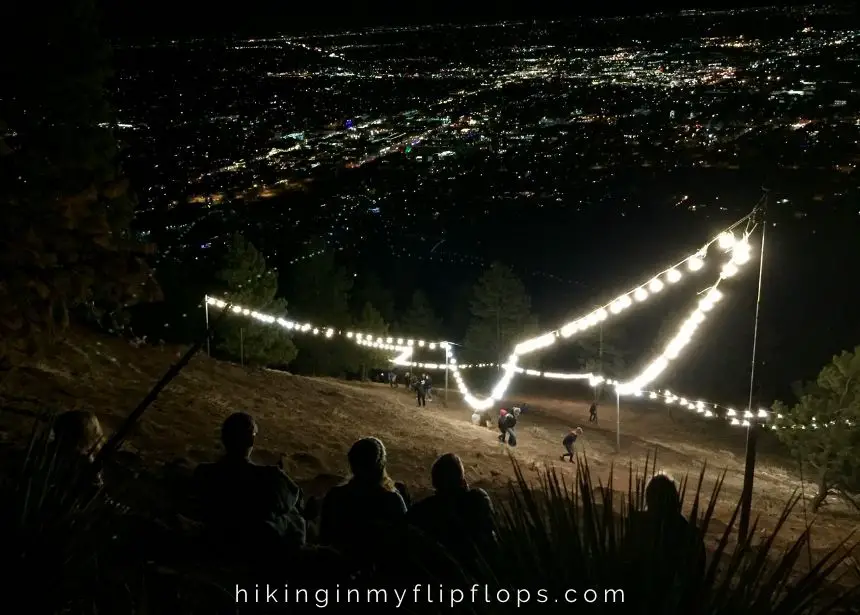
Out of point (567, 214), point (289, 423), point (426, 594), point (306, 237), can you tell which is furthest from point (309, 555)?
point (567, 214)

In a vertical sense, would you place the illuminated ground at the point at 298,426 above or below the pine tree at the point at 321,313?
below

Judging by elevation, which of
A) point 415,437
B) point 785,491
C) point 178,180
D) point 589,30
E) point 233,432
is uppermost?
point 589,30

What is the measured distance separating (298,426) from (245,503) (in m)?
9.23

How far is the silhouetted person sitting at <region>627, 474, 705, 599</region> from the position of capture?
6.79 feet

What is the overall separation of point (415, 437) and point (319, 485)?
739cm

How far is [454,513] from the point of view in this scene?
3410mm

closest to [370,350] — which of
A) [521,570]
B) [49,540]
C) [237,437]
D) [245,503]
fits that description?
[237,437]

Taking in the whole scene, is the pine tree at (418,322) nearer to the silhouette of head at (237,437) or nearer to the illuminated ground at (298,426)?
the illuminated ground at (298,426)

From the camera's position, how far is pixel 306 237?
156ft

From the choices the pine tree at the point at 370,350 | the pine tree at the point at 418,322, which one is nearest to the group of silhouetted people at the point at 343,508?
the pine tree at the point at 370,350

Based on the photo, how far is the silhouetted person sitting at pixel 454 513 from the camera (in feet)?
11.0

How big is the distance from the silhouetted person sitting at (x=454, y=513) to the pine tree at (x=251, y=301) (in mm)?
25363

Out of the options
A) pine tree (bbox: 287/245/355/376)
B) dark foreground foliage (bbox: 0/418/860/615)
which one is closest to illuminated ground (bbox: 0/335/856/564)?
dark foreground foliage (bbox: 0/418/860/615)

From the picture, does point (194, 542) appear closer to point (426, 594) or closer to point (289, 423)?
point (426, 594)
